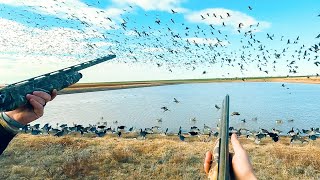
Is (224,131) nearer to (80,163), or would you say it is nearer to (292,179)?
(292,179)

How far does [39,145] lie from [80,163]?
4.93m

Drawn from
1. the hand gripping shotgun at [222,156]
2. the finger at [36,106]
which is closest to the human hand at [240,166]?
the hand gripping shotgun at [222,156]

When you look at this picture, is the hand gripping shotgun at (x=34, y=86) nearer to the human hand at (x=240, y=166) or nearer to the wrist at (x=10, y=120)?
the wrist at (x=10, y=120)

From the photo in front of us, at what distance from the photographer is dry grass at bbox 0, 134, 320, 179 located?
1521 cm

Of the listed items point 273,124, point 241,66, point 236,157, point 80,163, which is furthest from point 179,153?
point 273,124

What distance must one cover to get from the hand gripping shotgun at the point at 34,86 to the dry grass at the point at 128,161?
10.0 metres

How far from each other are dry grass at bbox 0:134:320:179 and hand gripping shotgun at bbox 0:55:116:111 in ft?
32.9

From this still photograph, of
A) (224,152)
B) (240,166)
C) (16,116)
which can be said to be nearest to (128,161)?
(16,116)

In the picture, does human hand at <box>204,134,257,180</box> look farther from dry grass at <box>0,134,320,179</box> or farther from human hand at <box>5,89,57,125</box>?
dry grass at <box>0,134,320,179</box>

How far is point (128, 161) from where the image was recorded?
56.0ft

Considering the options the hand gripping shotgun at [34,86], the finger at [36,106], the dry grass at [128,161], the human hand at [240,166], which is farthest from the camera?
the dry grass at [128,161]

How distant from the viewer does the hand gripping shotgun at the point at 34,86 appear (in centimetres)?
434

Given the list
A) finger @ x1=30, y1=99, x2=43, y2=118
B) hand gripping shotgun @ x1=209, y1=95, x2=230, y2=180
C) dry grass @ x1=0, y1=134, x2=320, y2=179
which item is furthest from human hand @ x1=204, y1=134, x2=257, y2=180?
dry grass @ x1=0, y1=134, x2=320, y2=179

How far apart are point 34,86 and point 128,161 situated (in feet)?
41.9
